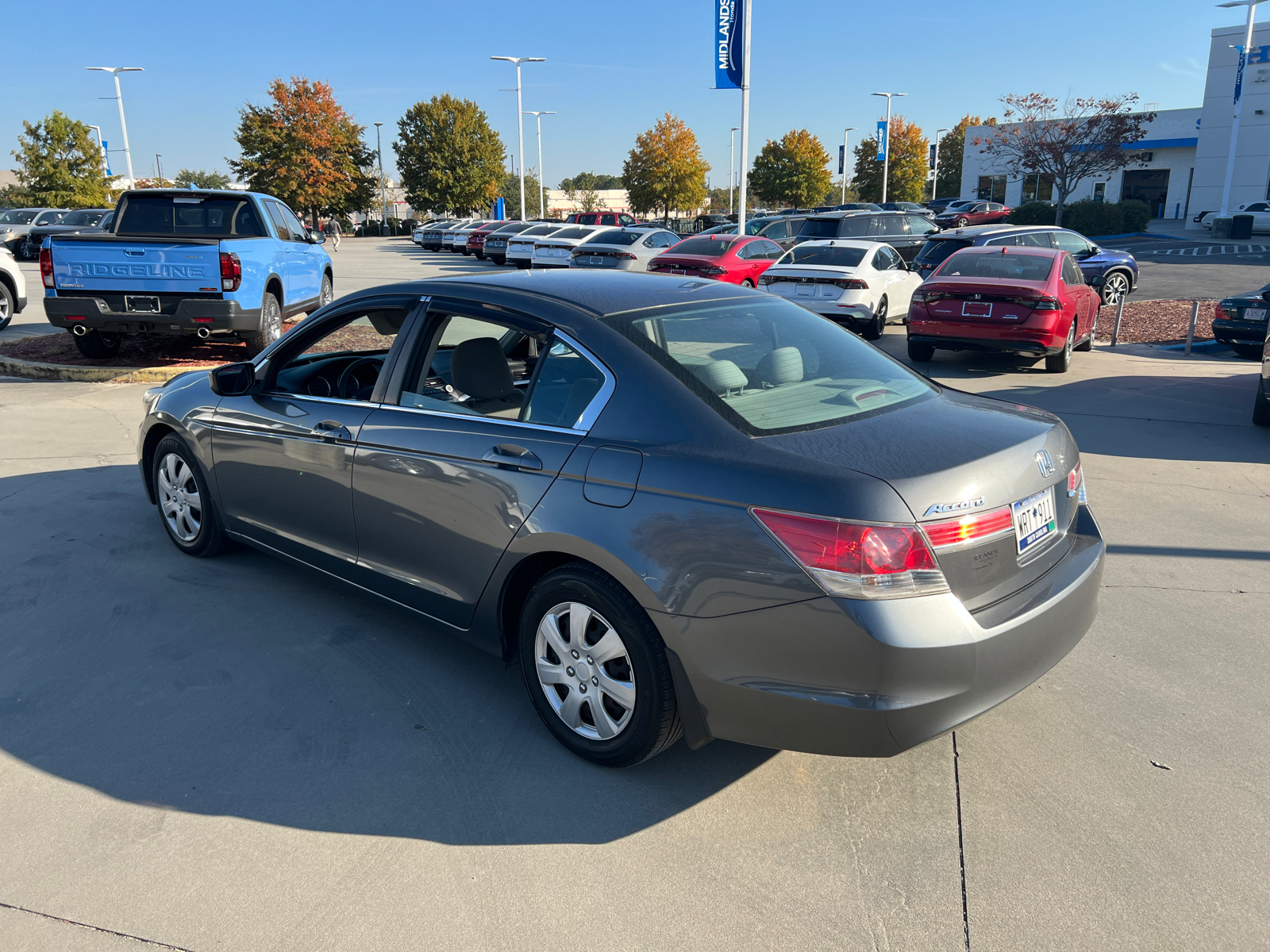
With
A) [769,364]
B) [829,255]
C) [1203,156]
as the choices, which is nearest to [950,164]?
[1203,156]

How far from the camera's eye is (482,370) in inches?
145

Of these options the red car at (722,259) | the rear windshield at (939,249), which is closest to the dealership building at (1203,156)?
the rear windshield at (939,249)

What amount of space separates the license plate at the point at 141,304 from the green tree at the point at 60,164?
45495mm

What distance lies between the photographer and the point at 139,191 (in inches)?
432

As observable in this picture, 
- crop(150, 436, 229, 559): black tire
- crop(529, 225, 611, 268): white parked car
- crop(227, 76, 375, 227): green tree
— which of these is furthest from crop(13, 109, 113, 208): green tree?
crop(150, 436, 229, 559): black tire

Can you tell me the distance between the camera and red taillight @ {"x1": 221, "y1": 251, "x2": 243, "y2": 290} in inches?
395

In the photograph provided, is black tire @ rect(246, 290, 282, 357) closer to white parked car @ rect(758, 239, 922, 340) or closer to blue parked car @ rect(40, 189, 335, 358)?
blue parked car @ rect(40, 189, 335, 358)

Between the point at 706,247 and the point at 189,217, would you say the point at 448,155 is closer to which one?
the point at 706,247

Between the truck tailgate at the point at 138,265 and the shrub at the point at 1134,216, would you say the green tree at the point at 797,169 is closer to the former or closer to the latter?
the shrub at the point at 1134,216

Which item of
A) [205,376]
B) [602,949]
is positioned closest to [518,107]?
[205,376]

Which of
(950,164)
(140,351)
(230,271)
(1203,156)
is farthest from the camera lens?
(950,164)

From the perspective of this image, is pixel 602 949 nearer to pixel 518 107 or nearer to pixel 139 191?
pixel 139 191

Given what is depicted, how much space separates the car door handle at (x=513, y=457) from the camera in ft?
10.7

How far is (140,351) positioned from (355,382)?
9.16 m
